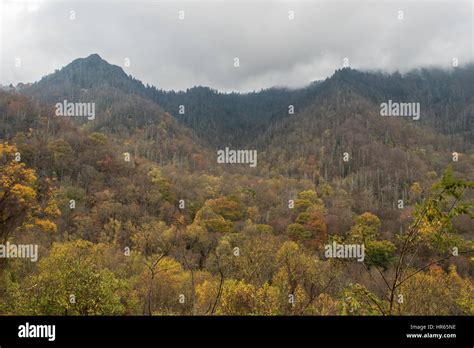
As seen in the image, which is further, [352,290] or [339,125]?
[339,125]

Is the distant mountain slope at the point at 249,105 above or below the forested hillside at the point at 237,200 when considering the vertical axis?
above

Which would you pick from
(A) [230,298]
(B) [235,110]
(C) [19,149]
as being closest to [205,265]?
(A) [230,298]

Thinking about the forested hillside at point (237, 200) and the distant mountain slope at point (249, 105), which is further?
the distant mountain slope at point (249, 105)

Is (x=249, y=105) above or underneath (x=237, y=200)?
above

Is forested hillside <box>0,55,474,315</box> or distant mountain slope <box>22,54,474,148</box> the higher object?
distant mountain slope <box>22,54,474,148</box>

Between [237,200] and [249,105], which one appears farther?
[249,105]

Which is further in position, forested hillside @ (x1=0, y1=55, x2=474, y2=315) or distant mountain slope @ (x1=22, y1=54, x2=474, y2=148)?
distant mountain slope @ (x1=22, y1=54, x2=474, y2=148)

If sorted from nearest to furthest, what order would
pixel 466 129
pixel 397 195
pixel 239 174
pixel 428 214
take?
pixel 428 214
pixel 397 195
pixel 239 174
pixel 466 129
